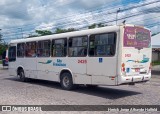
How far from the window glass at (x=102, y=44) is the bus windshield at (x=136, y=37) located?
20.8 inches

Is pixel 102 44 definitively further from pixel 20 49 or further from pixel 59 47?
pixel 20 49

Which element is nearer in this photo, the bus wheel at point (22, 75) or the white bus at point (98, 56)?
the white bus at point (98, 56)

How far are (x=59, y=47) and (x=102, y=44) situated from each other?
3.21 m

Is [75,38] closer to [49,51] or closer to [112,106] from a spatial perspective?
[49,51]

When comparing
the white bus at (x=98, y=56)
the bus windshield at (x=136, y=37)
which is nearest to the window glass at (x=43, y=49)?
the white bus at (x=98, y=56)

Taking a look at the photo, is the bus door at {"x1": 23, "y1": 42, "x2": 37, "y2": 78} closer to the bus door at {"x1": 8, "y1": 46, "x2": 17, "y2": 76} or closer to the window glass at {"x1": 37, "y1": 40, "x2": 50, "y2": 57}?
the window glass at {"x1": 37, "y1": 40, "x2": 50, "y2": 57}

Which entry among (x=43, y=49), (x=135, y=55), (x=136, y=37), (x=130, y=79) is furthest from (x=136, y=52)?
(x=43, y=49)

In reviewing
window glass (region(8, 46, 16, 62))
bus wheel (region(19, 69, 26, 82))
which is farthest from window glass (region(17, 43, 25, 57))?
bus wheel (region(19, 69, 26, 82))

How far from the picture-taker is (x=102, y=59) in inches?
451

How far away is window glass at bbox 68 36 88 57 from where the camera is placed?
1247 centimetres

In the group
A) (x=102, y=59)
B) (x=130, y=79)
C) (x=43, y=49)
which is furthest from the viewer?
(x=43, y=49)

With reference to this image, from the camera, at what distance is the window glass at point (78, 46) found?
40.9 feet

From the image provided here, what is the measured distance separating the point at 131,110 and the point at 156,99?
2370mm

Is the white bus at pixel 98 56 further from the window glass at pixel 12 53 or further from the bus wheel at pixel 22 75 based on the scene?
the window glass at pixel 12 53
